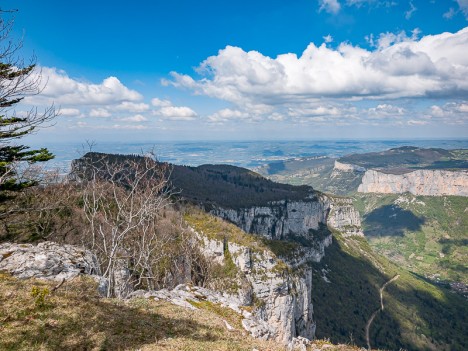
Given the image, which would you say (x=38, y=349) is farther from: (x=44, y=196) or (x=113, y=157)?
(x=113, y=157)

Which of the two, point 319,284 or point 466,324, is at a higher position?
point 319,284

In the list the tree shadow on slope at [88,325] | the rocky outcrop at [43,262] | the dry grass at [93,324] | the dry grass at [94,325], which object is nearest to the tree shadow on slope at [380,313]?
the rocky outcrop at [43,262]

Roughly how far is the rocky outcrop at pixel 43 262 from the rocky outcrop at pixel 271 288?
158 ft

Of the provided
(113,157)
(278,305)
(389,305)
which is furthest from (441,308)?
(113,157)

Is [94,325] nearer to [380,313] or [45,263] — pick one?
[45,263]

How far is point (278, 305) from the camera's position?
7700 cm

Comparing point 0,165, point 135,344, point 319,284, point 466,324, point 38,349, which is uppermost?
point 0,165

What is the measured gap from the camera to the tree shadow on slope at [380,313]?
433ft

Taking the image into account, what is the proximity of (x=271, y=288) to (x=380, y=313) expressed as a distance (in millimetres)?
103737

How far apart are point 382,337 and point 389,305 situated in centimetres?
3230

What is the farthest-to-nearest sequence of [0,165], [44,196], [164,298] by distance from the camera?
1. [44,196]
2. [164,298]
3. [0,165]

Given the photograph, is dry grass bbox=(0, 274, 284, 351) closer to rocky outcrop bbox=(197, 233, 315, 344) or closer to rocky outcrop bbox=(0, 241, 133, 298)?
rocky outcrop bbox=(0, 241, 133, 298)

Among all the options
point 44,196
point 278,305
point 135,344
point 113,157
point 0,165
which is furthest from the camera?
point 113,157

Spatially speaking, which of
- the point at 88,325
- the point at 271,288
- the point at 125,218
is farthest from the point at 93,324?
the point at 271,288
